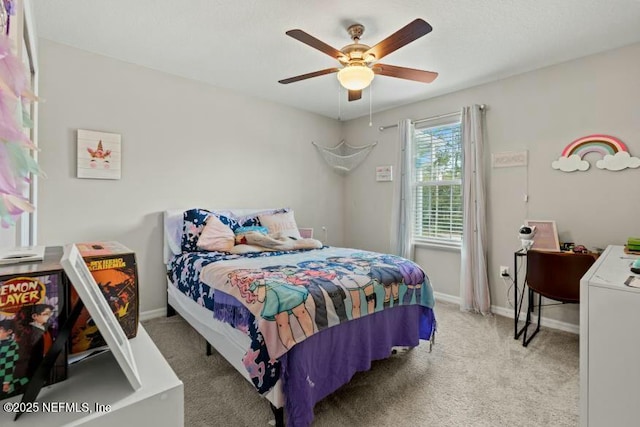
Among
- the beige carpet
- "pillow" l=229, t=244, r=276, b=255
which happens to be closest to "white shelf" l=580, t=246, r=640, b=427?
the beige carpet

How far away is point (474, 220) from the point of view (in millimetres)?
3254

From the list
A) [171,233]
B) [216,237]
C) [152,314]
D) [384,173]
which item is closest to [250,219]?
[216,237]

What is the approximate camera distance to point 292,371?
154cm

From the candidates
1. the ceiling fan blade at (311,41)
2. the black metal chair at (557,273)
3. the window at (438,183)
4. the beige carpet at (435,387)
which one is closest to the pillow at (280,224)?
the beige carpet at (435,387)

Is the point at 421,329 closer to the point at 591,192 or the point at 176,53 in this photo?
the point at 591,192

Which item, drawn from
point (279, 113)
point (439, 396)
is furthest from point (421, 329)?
point (279, 113)

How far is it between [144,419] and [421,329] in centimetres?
224

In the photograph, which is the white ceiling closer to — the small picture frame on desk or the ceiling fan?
the ceiling fan

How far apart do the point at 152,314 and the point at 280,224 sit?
5.09ft

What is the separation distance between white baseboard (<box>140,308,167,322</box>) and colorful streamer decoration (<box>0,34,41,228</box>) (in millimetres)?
2828

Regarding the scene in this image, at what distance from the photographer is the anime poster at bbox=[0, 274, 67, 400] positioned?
529mm

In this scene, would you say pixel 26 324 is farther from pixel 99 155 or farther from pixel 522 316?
pixel 522 316

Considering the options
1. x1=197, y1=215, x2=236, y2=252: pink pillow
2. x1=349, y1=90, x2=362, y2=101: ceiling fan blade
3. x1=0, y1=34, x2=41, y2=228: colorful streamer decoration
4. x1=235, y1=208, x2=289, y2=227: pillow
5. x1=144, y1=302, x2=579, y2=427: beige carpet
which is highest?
x1=349, y1=90, x2=362, y2=101: ceiling fan blade

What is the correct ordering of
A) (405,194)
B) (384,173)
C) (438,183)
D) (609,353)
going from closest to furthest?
(609,353) → (438,183) → (405,194) → (384,173)
